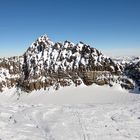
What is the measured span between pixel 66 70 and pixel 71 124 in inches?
2763

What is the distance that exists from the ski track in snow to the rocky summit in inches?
2074

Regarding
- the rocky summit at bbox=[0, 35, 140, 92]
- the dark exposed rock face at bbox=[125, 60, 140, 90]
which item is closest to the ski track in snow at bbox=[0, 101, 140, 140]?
the dark exposed rock face at bbox=[125, 60, 140, 90]

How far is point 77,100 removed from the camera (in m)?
98.1

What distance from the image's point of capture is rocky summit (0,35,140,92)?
359 feet

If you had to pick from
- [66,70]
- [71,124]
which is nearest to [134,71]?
[66,70]

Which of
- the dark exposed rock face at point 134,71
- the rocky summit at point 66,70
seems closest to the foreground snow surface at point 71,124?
the dark exposed rock face at point 134,71

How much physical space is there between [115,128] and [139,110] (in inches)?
566

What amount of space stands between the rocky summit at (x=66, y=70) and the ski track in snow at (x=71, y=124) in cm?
5268

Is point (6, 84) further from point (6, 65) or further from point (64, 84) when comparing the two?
point (64, 84)

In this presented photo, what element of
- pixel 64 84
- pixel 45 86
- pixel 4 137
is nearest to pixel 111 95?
pixel 64 84

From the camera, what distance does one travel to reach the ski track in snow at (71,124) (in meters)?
37.6

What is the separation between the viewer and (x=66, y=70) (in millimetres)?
114125

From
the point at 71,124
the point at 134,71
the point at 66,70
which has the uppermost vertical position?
the point at 66,70

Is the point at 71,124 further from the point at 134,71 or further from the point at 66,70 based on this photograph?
the point at 66,70
